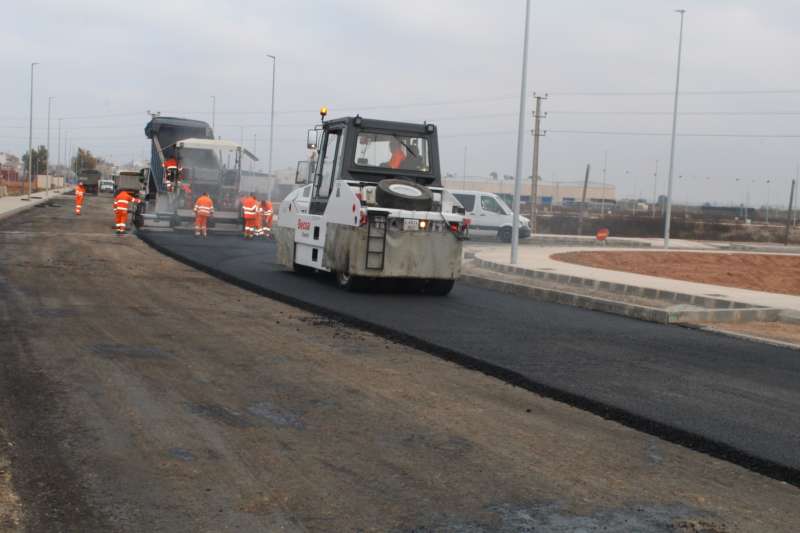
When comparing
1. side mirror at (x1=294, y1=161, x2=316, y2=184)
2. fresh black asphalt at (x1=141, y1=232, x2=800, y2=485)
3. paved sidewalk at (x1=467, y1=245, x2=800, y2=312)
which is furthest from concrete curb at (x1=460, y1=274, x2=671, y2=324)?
side mirror at (x1=294, y1=161, x2=316, y2=184)

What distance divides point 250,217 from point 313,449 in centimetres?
2279

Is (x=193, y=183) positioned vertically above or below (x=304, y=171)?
below

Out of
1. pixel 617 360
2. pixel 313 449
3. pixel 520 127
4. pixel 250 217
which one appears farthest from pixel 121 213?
pixel 313 449

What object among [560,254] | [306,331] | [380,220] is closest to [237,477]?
[306,331]

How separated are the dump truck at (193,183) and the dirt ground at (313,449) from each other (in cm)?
1932

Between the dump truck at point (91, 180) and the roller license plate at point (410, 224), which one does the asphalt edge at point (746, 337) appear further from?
the dump truck at point (91, 180)

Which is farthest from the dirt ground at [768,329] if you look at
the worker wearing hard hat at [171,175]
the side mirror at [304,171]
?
the worker wearing hard hat at [171,175]

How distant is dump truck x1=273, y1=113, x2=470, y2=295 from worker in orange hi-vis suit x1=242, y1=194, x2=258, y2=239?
11.7 metres

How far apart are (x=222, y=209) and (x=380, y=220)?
16.0 m

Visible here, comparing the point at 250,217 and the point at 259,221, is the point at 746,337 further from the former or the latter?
the point at 259,221

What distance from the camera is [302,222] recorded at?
1659 cm

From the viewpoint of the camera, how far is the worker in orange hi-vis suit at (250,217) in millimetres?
28016

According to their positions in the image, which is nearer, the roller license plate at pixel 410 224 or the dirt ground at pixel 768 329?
the dirt ground at pixel 768 329

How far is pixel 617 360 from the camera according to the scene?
9.44m
